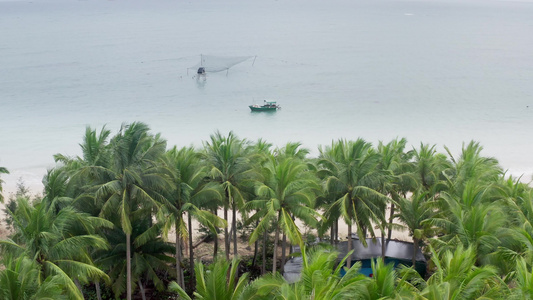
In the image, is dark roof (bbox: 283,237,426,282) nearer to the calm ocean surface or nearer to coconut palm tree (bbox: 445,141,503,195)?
coconut palm tree (bbox: 445,141,503,195)

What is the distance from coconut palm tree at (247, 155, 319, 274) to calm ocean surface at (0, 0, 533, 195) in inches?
1170

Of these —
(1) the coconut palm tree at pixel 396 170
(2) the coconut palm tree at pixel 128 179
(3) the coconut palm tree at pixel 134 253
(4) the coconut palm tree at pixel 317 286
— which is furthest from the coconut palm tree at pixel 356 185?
(3) the coconut palm tree at pixel 134 253

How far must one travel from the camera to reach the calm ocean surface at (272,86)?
192 ft

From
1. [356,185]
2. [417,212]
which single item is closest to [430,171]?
[417,212]

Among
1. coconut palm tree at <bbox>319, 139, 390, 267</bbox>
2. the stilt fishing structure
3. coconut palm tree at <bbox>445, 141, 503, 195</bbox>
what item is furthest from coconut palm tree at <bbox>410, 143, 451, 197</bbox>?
the stilt fishing structure

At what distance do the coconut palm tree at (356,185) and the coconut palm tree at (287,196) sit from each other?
108 centimetres

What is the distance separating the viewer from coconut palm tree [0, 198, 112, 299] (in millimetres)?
15719

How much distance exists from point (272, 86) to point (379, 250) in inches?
2112

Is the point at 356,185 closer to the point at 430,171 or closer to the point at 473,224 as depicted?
the point at 473,224

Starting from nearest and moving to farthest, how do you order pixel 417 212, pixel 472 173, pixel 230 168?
pixel 230 168, pixel 417 212, pixel 472 173

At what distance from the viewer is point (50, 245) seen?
1625 centimetres

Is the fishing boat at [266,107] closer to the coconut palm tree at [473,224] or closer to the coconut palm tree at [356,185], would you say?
the coconut palm tree at [356,185]

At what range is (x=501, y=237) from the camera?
60.0ft

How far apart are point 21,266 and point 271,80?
6829 cm
